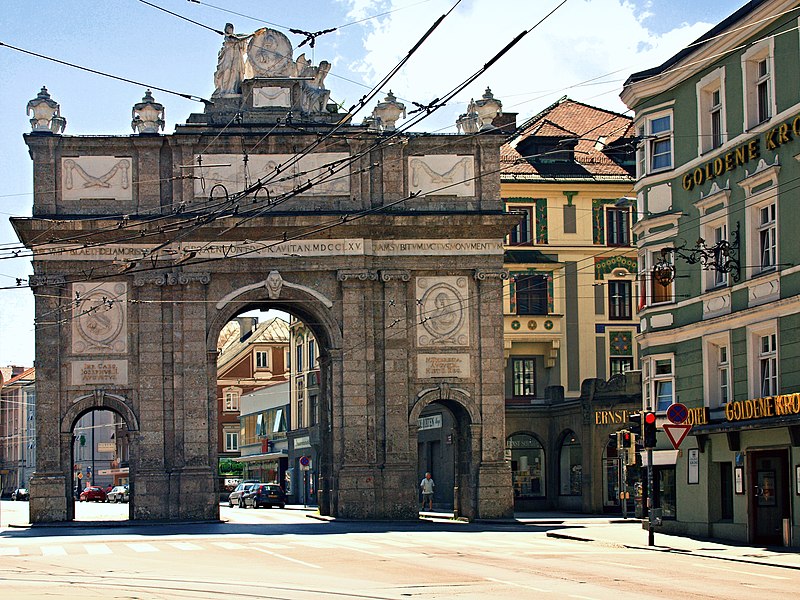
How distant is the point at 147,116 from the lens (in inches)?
2105

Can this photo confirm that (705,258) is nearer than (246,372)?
Yes

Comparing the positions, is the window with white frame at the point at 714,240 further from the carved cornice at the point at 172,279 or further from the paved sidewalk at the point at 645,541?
the carved cornice at the point at 172,279

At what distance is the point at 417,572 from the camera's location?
25.0 meters

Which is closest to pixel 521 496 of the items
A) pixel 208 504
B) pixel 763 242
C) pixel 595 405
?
pixel 595 405

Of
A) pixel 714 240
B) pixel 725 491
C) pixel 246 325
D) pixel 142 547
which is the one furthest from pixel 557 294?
pixel 246 325

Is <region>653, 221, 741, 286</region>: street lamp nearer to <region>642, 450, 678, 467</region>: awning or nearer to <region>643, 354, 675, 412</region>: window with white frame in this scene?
<region>643, 354, 675, 412</region>: window with white frame

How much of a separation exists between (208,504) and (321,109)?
14.7m

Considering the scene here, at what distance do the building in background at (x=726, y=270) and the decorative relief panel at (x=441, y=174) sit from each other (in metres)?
14.1

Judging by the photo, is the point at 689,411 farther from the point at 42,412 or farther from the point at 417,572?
the point at 42,412

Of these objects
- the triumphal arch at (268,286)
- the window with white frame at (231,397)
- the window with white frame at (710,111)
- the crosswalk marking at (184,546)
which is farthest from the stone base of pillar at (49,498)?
the window with white frame at (231,397)

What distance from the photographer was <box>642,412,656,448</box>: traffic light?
3478cm

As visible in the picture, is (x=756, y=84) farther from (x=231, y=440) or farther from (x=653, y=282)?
(x=231, y=440)

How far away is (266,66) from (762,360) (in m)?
25.9

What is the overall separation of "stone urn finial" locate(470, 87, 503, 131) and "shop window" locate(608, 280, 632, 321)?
13.5 meters
